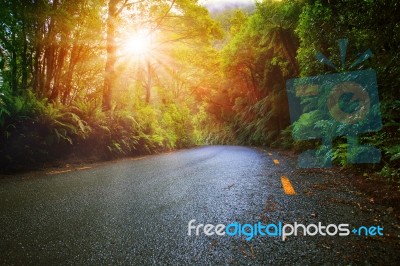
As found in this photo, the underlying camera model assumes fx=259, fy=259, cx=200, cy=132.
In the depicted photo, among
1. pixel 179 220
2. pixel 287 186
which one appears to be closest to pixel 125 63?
pixel 287 186

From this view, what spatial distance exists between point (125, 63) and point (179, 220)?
13.5m

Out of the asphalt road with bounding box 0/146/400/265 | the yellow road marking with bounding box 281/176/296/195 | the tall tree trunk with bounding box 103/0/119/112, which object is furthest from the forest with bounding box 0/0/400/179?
the asphalt road with bounding box 0/146/400/265

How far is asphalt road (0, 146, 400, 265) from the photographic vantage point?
6.38 feet

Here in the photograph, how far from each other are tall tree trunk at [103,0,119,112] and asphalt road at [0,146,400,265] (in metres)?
7.92

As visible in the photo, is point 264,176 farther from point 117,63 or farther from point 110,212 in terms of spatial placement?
point 117,63

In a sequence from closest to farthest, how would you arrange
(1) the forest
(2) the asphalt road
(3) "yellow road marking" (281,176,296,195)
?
(2) the asphalt road
(3) "yellow road marking" (281,176,296,195)
(1) the forest

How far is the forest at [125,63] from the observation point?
6438 millimetres

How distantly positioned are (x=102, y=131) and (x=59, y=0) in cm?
516

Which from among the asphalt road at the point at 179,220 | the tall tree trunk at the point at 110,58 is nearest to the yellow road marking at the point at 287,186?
the asphalt road at the point at 179,220

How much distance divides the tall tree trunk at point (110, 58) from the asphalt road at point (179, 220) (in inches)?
312

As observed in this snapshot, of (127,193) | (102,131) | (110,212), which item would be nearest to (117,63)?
(102,131)

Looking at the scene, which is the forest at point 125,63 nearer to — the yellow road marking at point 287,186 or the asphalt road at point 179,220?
the yellow road marking at point 287,186

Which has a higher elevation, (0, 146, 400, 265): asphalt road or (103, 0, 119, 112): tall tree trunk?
(103, 0, 119, 112): tall tree trunk

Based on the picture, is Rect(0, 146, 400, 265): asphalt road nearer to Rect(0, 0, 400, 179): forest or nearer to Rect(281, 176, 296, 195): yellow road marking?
Rect(281, 176, 296, 195): yellow road marking
